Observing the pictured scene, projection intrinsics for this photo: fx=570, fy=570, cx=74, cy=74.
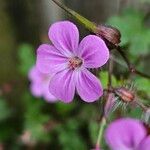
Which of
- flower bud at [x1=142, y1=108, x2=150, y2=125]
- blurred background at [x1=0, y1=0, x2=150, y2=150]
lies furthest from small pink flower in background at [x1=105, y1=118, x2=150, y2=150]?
blurred background at [x1=0, y1=0, x2=150, y2=150]

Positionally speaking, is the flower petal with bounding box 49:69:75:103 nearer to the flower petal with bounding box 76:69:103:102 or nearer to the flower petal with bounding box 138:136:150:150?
the flower petal with bounding box 76:69:103:102

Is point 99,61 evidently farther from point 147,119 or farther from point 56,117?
point 56,117

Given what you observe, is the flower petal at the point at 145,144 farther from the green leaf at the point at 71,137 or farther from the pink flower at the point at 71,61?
the green leaf at the point at 71,137

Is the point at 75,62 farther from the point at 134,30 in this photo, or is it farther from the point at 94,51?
the point at 134,30

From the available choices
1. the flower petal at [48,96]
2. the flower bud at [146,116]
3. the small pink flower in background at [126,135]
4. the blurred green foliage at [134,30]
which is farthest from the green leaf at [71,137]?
the small pink flower in background at [126,135]

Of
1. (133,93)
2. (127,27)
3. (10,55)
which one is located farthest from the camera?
(10,55)

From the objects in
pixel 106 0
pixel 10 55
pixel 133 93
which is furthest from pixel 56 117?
pixel 133 93
